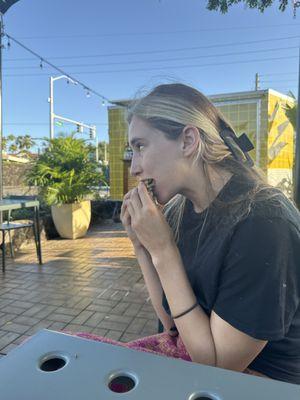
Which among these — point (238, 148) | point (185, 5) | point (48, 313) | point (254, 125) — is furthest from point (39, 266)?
point (254, 125)

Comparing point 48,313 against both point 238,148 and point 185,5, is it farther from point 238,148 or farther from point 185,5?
point 185,5

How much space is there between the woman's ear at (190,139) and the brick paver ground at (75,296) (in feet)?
6.19

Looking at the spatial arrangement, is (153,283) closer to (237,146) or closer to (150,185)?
(150,185)

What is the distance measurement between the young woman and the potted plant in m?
4.92

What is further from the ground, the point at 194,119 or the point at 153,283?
the point at 194,119

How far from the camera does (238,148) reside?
1.18 metres

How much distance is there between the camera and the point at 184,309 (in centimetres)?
98

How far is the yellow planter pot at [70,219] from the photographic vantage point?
605 centimetres

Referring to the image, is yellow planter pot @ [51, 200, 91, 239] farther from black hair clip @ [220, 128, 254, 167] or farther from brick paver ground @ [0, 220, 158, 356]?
black hair clip @ [220, 128, 254, 167]

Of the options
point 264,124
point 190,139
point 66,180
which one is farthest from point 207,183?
point 264,124

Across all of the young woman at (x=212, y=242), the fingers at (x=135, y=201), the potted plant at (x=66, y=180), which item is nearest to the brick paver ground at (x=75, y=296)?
the potted plant at (x=66, y=180)

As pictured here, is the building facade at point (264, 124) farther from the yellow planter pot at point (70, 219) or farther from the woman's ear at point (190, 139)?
the woman's ear at point (190, 139)

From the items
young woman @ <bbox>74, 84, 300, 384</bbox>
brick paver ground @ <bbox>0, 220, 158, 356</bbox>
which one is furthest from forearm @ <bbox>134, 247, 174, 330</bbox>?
brick paver ground @ <bbox>0, 220, 158, 356</bbox>

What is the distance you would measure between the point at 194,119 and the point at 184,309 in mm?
616
